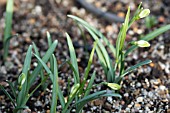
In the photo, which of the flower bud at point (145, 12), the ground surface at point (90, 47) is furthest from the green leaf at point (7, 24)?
the flower bud at point (145, 12)

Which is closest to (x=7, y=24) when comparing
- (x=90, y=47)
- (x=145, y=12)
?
(x=90, y=47)

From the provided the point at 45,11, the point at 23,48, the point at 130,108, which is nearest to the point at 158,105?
the point at 130,108

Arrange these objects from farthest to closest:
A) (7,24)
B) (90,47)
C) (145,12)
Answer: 1. (90,47)
2. (7,24)
3. (145,12)

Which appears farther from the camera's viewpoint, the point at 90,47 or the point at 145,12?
the point at 90,47

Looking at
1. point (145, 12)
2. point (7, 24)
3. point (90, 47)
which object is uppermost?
point (7, 24)

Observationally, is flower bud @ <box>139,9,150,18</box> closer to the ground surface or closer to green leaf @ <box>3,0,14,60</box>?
the ground surface

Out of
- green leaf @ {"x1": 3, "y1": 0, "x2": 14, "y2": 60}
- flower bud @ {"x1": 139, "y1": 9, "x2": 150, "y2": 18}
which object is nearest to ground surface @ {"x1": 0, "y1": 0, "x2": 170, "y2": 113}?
green leaf @ {"x1": 3, "y1": 0, "x2": 14, "y2": 60}

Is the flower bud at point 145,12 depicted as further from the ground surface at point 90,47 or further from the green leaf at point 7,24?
the green leaf at point 7,24

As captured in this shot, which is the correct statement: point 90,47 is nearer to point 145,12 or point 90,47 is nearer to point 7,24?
point 7,24

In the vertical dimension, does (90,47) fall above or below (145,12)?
below
